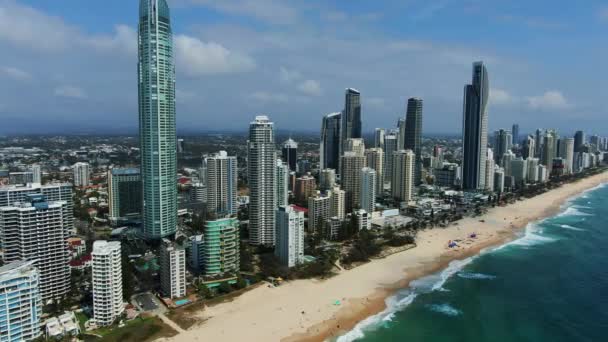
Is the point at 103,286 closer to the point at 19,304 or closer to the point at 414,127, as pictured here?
the point at 19,304

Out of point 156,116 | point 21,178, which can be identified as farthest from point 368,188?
point 21,178

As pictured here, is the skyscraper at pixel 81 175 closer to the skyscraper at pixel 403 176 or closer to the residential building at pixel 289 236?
the residential building at pixel 289 236

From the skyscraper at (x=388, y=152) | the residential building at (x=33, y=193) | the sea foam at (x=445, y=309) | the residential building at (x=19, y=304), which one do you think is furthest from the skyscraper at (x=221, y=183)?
the skyscraper at (x=388, y=152)

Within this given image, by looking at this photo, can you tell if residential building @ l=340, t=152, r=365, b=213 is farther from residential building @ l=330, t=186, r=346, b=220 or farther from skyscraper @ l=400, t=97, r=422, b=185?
skyscraper @ l=400, t=97, r=422, b=185

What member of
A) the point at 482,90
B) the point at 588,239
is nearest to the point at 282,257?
the point at 588,239

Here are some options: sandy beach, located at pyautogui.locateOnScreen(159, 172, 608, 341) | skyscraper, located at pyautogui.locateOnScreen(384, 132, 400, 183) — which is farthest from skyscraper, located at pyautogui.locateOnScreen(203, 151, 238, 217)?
skyscraper, located at pyautogui.locateOnScreen(384, 132, 400, 183)

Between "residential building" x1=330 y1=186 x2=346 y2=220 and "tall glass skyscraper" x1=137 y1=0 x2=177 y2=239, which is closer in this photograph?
"tall glass skyscraper" x1=137 y1=0 x2=177 y2=239
